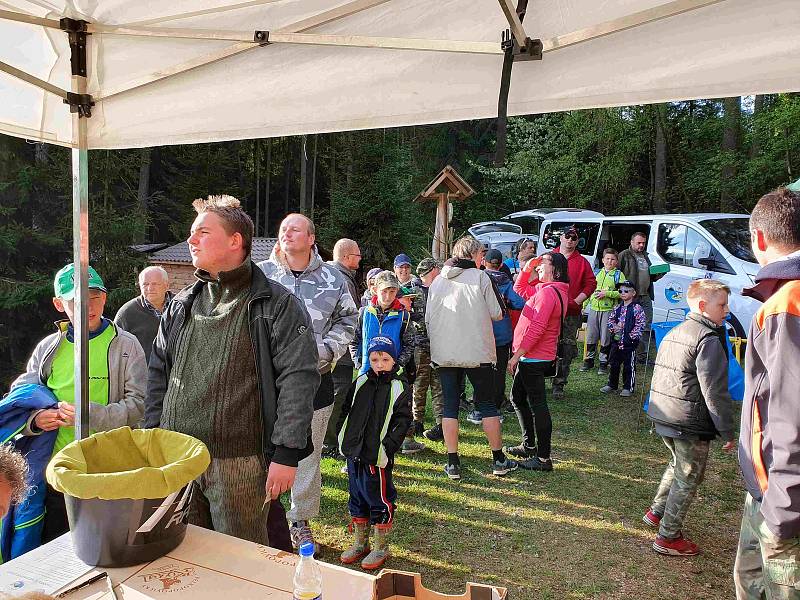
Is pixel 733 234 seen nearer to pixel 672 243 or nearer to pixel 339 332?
pixel 672 243

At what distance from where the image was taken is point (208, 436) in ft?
7.49

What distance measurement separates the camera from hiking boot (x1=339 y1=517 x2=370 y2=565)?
11.7 ft

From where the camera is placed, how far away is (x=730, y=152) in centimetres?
1861

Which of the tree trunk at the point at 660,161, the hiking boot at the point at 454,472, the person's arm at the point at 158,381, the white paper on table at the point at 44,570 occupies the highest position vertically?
the tree trunk at the point at 660,161

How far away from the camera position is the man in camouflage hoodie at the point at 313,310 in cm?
343

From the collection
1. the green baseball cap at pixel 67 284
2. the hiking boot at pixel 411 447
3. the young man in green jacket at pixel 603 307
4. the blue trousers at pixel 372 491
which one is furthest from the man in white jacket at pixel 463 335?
the young man in green jacket at pixel 603 307

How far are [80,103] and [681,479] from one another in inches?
150

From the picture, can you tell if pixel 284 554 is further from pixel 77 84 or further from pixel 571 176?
pixel 571 176

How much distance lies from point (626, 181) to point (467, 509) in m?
20.0

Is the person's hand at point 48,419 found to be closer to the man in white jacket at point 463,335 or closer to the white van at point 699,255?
the man in white jacket at point 463,335

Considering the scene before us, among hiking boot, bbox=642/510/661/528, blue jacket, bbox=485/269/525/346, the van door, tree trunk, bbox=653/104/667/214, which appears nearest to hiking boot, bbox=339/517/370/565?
hiking boot, bbox=642/510/661/528

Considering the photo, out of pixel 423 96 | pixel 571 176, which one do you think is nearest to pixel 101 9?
pixel 423 96

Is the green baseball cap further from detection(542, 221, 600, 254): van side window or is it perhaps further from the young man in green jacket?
detection(542, 221, 600, 254): van side window

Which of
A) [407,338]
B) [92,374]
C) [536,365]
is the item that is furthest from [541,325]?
[92,374]
